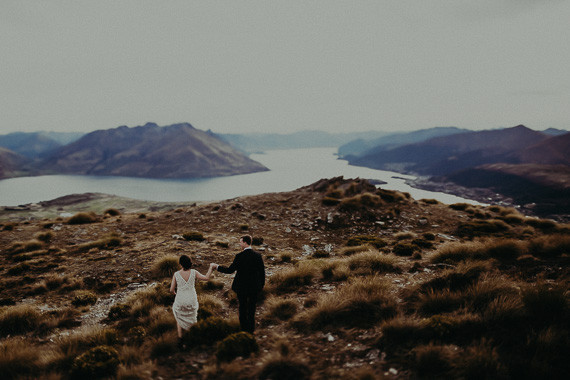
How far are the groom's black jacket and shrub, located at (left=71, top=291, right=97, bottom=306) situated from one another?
26.0ft

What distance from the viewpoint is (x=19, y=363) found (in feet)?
22.3

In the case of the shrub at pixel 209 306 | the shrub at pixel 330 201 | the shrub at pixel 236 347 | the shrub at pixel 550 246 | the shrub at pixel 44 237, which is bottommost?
the shrub at pixel 209 306

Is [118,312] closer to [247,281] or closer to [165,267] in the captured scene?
[165,267]

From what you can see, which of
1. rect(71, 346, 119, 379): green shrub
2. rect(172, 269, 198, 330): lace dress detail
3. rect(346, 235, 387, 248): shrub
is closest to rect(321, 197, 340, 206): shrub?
rect(346, 235, 387, 248): shrub

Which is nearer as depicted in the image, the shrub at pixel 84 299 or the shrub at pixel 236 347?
the shrub at pixel 236 347

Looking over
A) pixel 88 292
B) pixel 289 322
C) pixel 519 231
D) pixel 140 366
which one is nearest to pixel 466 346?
pixel 289 322

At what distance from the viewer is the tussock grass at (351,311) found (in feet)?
25.6

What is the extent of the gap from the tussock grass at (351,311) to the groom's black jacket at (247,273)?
191cm

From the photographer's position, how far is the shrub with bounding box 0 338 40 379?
662cm

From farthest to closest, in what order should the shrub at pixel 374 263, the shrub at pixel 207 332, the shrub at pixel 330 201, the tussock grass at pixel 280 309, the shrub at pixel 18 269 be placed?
the shrub at pixel 330 201, the shrub at pixel 18 269, the shrub at pixel 374 263, the tussock grass at pixel 280 309, the shrub at pixel 207 332

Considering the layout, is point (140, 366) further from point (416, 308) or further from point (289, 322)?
point (416, 308)

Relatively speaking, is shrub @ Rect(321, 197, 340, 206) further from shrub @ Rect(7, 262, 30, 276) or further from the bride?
shrub @ Rect(7, 262, 30, 276)

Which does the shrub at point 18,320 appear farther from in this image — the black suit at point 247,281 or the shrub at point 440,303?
the shrub at point 440,303

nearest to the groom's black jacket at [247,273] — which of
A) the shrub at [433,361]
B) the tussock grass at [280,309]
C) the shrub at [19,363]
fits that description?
the tussock grass at [280,309]
